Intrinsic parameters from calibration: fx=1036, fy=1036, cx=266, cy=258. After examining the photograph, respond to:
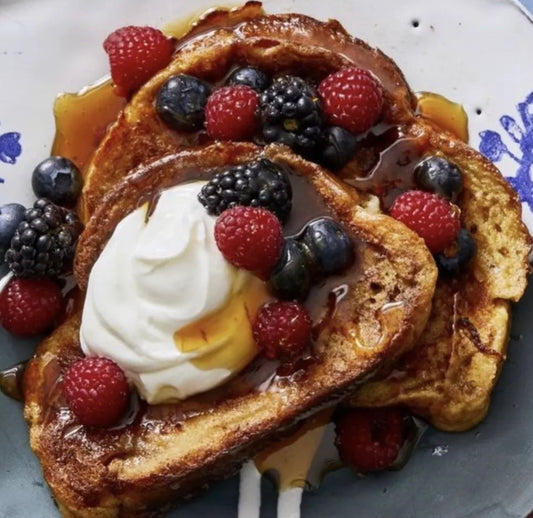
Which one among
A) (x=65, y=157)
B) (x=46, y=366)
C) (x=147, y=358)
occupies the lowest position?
(x=46, y=366)

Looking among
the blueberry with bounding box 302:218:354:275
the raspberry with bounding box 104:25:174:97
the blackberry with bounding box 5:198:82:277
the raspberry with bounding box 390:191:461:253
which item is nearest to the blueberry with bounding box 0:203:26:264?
the blackberry with bounding box 5:198:82:277

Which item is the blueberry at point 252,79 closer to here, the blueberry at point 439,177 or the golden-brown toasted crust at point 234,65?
the golden-brown toasted crust at point 234,65

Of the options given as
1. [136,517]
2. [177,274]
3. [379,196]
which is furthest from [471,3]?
[136,517]

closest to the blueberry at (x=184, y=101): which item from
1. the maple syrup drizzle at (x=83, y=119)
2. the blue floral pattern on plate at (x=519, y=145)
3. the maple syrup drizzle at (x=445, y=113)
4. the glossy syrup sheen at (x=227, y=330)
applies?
the maple syrup drizzle at (x=83, y=119)

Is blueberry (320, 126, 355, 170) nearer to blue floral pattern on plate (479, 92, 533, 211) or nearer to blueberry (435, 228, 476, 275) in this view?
blueberry (435, 228, 476, 275)

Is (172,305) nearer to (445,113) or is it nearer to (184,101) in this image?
(184,101)

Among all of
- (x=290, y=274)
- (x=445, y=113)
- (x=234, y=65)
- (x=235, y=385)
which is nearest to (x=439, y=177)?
(x=445, y=113)

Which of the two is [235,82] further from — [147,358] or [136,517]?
[136,517]
